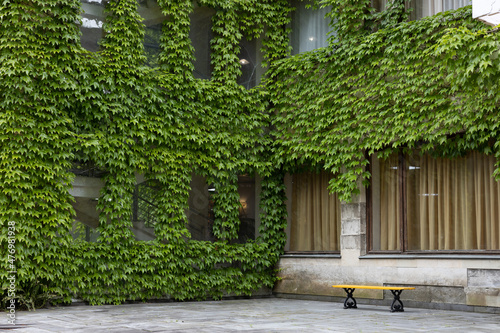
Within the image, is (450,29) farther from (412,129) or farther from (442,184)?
(442,184)

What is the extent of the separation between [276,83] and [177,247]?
→ 4.29 m

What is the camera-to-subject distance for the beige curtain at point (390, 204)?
11453 mm

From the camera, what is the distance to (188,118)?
40.8 feet

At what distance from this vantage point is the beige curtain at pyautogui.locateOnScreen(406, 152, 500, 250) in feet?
33.2

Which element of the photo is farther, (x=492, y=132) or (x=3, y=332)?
(x=492, y=132)

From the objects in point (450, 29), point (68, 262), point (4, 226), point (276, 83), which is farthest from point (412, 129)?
point (4, 226)

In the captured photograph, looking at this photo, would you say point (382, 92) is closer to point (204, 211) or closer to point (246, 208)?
point (246, 208)

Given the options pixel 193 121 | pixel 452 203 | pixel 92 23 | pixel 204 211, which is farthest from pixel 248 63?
pixel 452 203

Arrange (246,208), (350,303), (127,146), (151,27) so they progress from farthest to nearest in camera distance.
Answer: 1. (246,208)
2. (151,27)
3. (127,146)
4. (350,303)

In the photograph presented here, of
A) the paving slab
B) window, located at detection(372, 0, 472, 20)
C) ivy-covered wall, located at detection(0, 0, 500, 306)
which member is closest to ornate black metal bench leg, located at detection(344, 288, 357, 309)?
the paving slab

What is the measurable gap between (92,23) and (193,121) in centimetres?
278

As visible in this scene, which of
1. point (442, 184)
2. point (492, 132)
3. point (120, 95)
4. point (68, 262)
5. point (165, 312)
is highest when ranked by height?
point (120, 95)

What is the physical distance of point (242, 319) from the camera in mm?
8609

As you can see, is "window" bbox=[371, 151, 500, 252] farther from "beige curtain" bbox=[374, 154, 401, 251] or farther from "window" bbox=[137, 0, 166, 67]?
"window" bbox=[137, 0, 166, 67]
